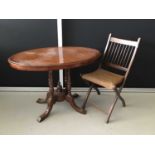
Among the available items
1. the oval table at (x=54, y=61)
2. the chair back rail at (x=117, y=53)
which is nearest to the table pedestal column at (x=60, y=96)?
the oval table at (x=54, y=61)

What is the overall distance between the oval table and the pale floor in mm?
120

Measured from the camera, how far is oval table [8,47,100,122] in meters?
2.02

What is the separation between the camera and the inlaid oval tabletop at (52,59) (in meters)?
2.01

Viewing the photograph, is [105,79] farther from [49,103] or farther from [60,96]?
[49,103]

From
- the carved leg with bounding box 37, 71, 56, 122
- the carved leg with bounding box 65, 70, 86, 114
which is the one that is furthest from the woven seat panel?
the carved leg with bounding box 37, 71, 56, 122

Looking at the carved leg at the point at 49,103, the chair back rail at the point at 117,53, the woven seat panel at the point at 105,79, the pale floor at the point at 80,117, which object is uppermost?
the chair back rail at the point at 117,53

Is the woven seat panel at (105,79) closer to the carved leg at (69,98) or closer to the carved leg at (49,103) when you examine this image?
the carved leg at (69,98)

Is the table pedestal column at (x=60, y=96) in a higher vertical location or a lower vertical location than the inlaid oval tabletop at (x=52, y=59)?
lower

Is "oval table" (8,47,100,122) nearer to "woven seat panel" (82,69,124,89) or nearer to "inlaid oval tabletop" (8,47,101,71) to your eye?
"inlaid oval tabletop" (8,47,101,71)

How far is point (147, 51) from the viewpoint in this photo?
280cm

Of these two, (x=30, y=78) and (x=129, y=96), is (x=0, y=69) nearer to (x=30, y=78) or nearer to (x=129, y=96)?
(x=30, y=78)

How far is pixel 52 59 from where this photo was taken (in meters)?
2.17
